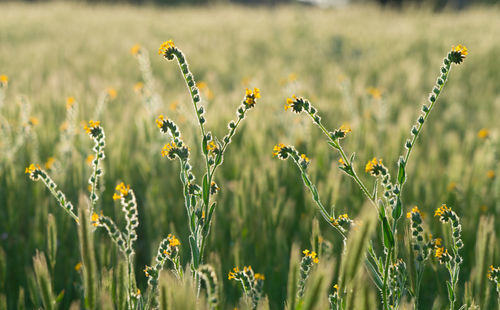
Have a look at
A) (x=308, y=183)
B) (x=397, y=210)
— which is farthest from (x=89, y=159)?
(x=397, y=210)

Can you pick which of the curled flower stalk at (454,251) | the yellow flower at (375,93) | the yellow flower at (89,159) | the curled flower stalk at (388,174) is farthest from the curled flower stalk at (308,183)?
the yellow flower at (375,93)

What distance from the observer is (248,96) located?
63 centimetres

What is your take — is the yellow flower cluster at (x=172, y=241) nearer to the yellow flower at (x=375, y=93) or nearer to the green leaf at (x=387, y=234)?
the green leaf at (x=387, y=234)

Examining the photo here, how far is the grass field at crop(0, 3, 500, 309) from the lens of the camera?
1.07 m

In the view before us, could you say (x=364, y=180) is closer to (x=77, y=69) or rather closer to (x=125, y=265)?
(x=125, y=265)

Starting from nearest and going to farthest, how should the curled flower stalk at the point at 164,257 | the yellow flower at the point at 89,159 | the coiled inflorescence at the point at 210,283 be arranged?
the coiled inflorescence at the point at 210,283
the curled flower stalk at the point at 164,257
the yellow flower at the point at 89,159

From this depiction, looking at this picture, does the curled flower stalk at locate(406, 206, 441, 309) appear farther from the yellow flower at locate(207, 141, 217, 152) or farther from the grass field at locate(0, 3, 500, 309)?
the yellow flower at locate(207, 141, 217, 152)

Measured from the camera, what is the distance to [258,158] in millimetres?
1693

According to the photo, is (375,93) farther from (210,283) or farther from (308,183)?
(210,283)

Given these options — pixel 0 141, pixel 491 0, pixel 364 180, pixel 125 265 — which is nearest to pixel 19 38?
pixel 0 141

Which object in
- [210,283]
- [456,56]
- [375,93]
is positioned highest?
[375,93]

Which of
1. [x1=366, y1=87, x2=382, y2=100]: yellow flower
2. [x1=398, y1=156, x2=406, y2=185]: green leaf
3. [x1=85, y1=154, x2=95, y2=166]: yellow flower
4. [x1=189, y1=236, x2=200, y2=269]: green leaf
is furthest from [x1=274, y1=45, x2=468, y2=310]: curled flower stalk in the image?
[x1=366, y1=87, x2=382, y2=100]: yellow flower

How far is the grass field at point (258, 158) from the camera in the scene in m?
1.07

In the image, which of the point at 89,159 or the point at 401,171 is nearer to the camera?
the point at 401,171
